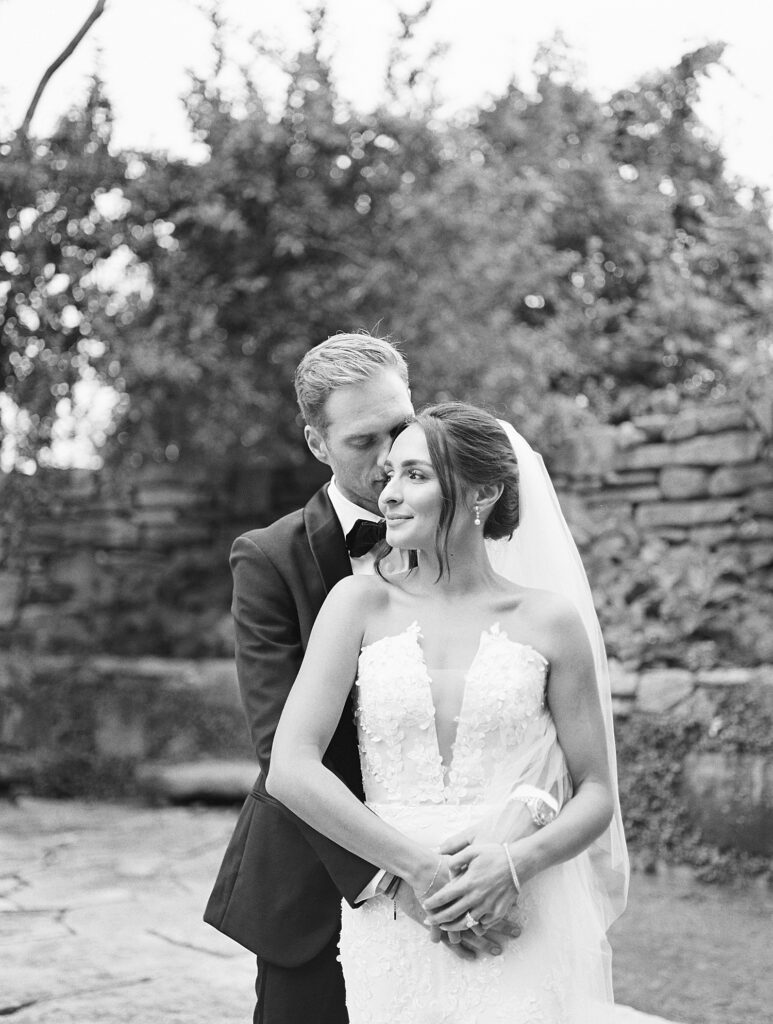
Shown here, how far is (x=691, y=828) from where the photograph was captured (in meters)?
5.06

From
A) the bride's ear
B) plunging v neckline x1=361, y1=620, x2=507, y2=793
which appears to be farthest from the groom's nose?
plunging v neckline x1=361, y1=620, x2=507, y2=793

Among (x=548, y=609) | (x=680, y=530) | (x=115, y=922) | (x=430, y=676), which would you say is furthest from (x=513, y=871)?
(x=680, y=530)

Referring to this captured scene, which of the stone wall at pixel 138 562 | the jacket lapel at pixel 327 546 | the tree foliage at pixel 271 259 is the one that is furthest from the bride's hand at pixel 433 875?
the stone wall at pixel 138 562

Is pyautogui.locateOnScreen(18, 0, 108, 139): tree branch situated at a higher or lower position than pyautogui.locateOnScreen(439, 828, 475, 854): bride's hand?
higher

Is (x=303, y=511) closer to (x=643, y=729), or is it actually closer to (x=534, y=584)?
(x=534, y=584)

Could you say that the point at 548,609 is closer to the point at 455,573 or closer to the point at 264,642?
the point at 455,573

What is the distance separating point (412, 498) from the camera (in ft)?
6.18

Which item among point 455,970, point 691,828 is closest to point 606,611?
point 691,828

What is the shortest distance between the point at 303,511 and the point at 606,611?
4208 mm

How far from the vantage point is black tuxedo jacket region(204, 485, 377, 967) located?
2.04 m

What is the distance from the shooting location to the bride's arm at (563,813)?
1713 millimetres

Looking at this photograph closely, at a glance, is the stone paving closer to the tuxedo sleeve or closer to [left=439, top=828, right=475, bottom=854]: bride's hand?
[left=439, top=828, right=475, bottom=854]: bride's hand

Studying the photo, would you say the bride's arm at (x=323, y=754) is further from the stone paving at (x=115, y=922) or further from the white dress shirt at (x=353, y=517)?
the stone paving at (x=115, y=922)

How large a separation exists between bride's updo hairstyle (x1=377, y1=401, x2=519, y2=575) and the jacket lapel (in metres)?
0.27
